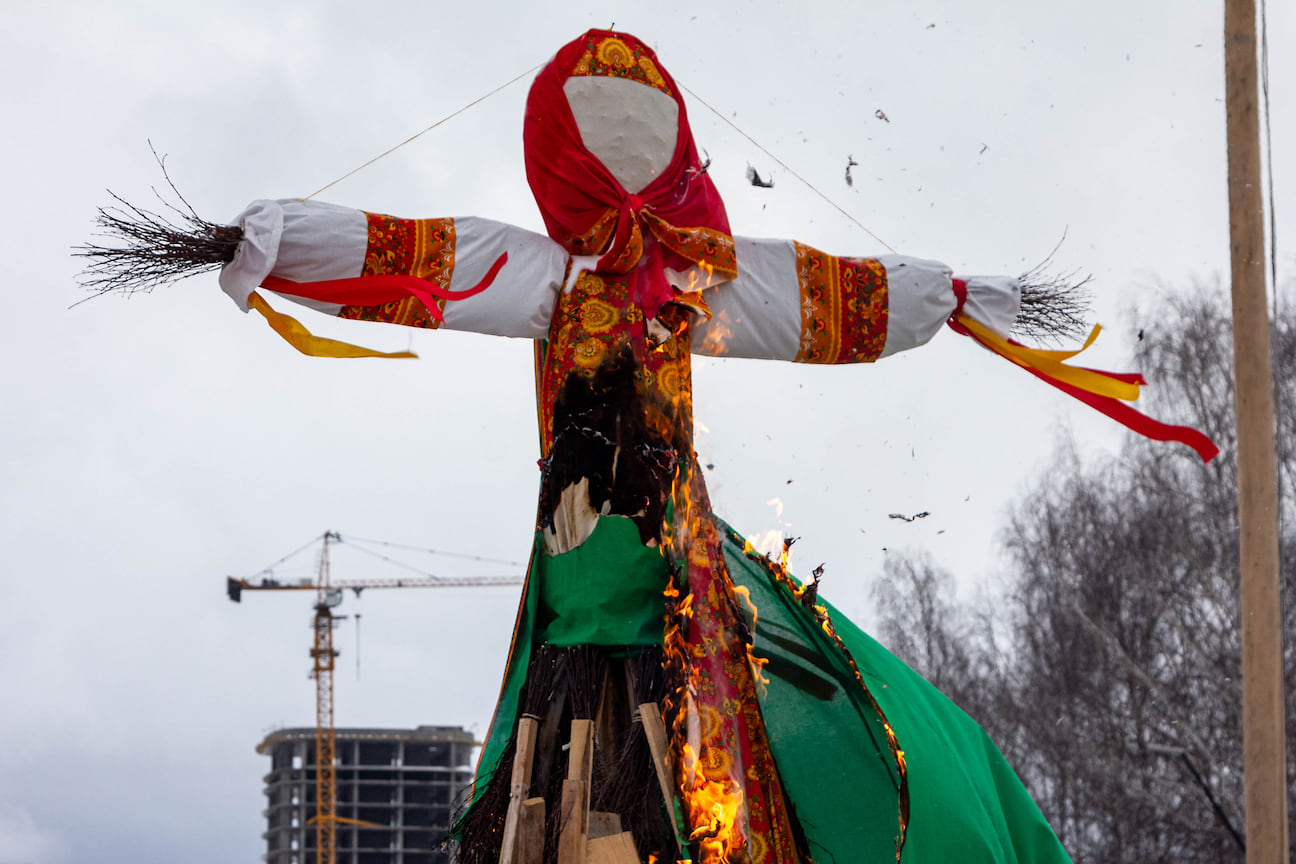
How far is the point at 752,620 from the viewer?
409cm

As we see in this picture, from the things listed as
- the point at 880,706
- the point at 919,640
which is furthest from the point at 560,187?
the point at 919,640

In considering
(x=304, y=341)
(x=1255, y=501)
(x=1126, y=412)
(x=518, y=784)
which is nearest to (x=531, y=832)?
(x=518, y=784)

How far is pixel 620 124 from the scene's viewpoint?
4.23m

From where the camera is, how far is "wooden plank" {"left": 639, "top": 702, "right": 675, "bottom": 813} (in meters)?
3.64

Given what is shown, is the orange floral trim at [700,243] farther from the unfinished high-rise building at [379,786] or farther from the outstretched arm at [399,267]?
the unfinished high-rise building at [379,786]

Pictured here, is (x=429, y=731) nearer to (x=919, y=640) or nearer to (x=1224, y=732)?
(x=919, y=640)

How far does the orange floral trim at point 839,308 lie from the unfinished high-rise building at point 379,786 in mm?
22619

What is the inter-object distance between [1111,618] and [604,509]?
37.3 feet

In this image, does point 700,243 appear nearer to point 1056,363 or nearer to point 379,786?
point 1056,363

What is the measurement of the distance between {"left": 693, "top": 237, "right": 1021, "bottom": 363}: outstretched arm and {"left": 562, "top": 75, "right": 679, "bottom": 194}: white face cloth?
15.9 inches

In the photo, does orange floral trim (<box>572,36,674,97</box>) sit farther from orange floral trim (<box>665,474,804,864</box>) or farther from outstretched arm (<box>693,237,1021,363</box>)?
orange floral trim (<box>665,474,804,864</box>)

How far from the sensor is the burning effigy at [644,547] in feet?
12.3

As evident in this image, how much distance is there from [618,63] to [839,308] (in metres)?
1.02

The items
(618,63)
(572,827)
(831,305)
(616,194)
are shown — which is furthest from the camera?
(831,305)
